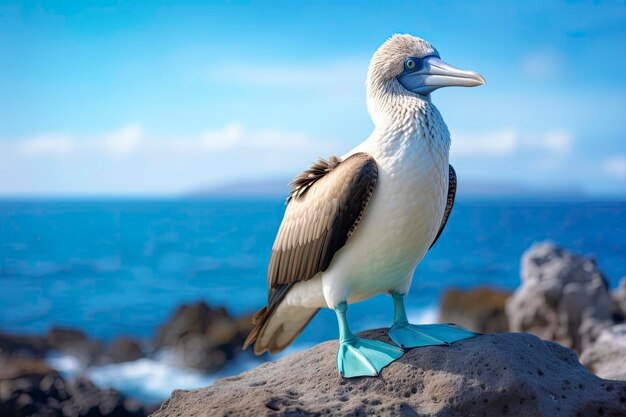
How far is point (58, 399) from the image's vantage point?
7609 mm

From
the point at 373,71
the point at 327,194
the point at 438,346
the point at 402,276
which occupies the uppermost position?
the point at 373,71

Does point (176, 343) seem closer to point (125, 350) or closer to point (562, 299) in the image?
point (125, 350)

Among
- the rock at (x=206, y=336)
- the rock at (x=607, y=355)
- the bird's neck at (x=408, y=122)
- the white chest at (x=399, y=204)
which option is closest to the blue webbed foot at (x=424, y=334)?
the white chest at (x=399, y=204)

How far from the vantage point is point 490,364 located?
14.3 ft

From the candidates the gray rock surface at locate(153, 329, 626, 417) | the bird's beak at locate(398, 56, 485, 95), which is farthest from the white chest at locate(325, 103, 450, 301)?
the gray rock surface at locate(153, 329, 626, 417)

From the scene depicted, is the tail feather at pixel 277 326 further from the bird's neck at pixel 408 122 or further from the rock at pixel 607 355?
the rock at pixel 607 355

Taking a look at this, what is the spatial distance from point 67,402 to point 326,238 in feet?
14.9

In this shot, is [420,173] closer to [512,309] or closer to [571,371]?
[571,371]

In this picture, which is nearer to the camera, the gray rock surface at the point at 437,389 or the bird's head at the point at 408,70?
the gray rock surface at the point at 437,389

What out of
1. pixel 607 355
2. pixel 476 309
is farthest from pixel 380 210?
pixel 476 309

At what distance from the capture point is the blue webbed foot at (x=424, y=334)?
15.3 ft

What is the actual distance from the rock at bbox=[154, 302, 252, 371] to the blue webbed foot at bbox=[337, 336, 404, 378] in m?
7.67

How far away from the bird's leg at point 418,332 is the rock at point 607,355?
8.71 feet

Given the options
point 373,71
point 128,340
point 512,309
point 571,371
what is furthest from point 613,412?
point 128,340
